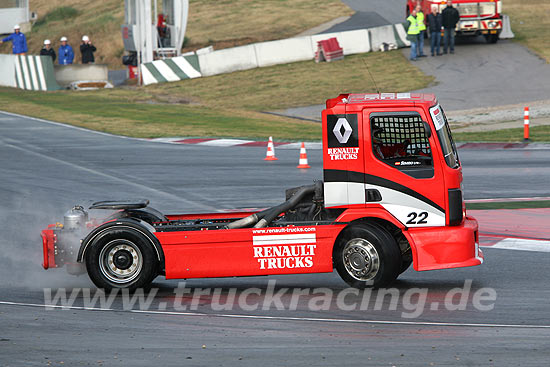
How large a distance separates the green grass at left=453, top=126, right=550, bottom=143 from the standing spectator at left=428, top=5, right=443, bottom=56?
10566mm

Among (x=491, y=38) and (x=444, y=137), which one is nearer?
(x=444, y=137)

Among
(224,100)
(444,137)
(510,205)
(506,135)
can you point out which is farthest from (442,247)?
(224,100)

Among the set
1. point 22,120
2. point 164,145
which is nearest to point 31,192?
point 164,145

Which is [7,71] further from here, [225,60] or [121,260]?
[121,260]

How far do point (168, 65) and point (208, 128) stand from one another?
961 centimetres

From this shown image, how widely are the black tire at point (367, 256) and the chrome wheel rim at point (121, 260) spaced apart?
2227 millimetres

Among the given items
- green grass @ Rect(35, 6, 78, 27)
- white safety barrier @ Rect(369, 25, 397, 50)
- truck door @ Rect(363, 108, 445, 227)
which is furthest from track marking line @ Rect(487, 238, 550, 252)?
green grass @ Rect(35, 6, 78, 27)

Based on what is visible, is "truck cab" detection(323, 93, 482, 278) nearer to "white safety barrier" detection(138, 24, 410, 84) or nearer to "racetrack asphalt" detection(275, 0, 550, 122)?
"racetrack asphalt" detection(275, 0, 550, 122)

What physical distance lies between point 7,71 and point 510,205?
25.5 m

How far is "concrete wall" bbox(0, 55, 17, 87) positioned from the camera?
1391 inches

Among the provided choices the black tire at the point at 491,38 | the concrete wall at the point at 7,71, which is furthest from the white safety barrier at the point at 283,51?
the concrete wall at the point at 7,71

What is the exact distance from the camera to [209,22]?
51.1 m

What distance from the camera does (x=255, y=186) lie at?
17531 millimetres

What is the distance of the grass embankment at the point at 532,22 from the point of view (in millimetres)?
37312
